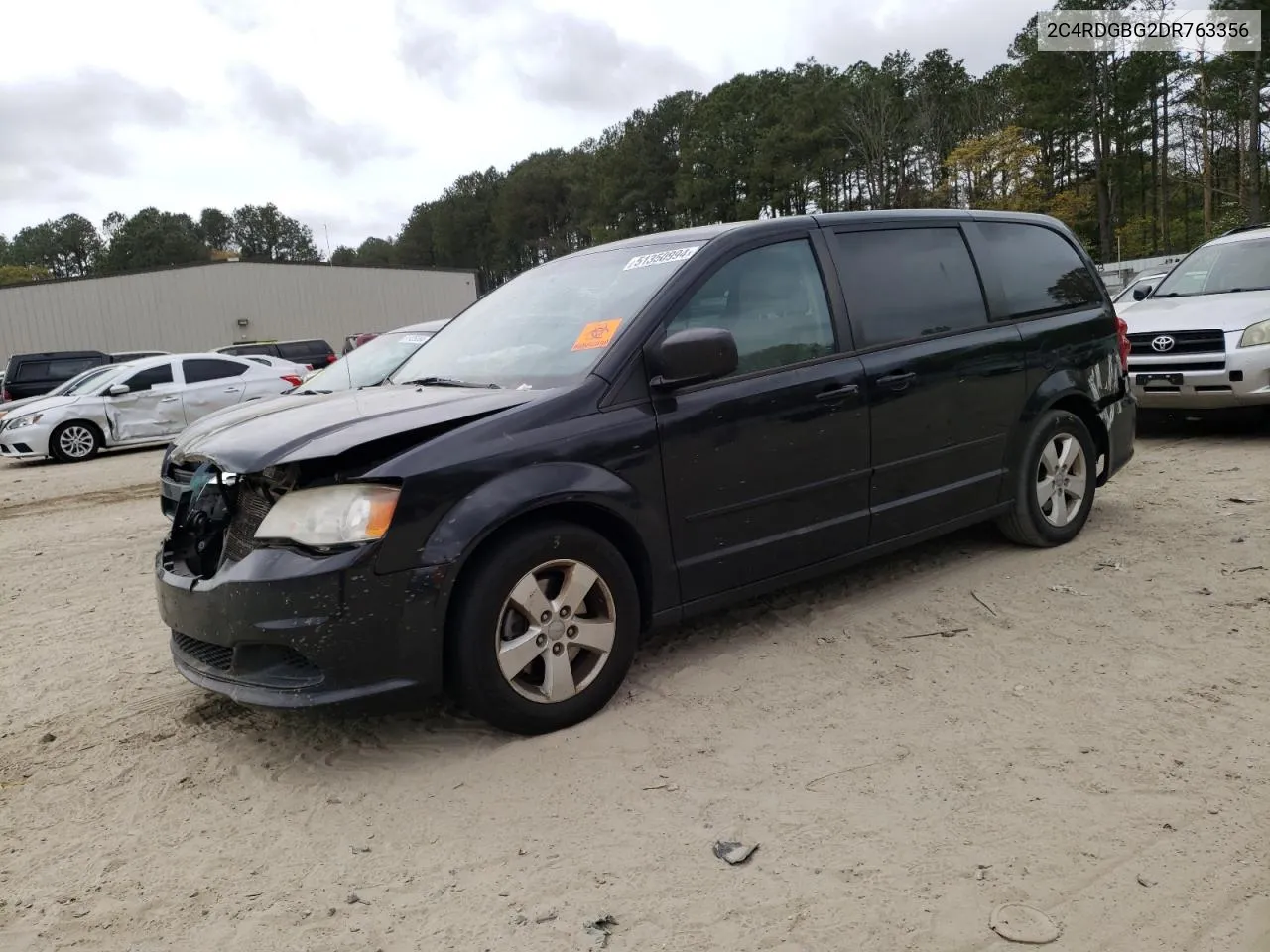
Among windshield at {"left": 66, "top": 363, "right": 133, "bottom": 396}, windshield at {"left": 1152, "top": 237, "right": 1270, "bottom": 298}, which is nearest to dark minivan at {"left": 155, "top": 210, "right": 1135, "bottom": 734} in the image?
windshield at {"left": 1152, "top": 237, "right": 1270, "bottom": 298}

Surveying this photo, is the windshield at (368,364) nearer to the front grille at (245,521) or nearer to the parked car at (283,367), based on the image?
the front grille at (245,521)

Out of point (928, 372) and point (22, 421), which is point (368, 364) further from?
point (22, 421)

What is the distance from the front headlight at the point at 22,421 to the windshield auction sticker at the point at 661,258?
1290 centimetres

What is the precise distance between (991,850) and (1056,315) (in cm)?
356

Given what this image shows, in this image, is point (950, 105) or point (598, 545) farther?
point (950, 105)

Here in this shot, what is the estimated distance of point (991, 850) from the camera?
8.52 ft

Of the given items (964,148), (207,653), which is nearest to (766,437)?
(207,653)

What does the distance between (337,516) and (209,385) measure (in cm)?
1332

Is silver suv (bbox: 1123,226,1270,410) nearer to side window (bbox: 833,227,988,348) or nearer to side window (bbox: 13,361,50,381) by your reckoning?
side window (bbox: 833,227,988,348)

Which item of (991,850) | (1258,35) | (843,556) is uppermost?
(1258,35)

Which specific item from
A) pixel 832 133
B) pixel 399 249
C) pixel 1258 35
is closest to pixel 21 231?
pixel 399 249

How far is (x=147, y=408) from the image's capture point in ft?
48.3

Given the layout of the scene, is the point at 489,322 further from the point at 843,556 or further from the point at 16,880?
the point at 16,880

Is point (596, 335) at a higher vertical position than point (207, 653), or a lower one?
higher
